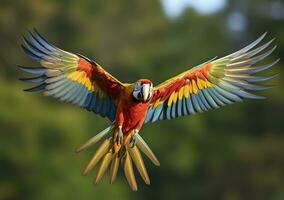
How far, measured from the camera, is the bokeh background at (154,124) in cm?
2441

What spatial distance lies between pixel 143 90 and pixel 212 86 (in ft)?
3.37

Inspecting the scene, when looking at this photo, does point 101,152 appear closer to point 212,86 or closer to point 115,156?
point 115,156

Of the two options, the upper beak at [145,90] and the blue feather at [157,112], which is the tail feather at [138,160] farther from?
the upper beak at [145,90]

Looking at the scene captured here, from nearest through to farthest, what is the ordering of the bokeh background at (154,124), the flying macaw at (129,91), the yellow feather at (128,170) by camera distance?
the flying macaw at (129,91)
the yellow feather at (128,170)
the bokeh background at (154,124)

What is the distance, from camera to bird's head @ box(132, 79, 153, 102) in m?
6.31

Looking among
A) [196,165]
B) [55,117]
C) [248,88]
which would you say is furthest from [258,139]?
[248,88]

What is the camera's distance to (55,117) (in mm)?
24156

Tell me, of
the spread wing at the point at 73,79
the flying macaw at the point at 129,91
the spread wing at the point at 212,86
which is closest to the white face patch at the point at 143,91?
the flying macaw at the point at 129,91

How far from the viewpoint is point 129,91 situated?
21.5ft

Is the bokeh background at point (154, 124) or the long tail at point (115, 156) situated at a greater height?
the bokeh background at point (154, 124)

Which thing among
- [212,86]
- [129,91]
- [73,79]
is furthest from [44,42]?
[212,86]

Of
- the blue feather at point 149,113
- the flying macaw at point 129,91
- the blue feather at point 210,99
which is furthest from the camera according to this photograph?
the blue feather at point 210,99

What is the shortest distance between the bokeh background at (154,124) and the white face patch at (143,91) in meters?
17.5

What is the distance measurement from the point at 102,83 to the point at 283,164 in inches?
788
